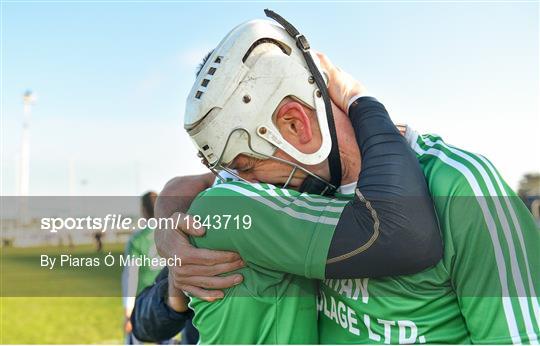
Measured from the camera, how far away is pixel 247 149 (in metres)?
2.27

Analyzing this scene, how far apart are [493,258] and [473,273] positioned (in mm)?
80

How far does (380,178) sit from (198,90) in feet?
2.63

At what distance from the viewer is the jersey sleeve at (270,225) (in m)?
1.90

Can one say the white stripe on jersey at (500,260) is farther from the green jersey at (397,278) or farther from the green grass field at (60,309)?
the green grass field at (60,309)

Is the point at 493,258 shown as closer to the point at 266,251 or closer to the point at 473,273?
the point at 473,273

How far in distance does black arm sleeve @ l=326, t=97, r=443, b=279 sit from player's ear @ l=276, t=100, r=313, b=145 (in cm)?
38

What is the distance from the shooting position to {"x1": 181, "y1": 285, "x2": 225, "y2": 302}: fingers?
2082 mm

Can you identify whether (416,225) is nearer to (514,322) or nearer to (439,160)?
(439,160)

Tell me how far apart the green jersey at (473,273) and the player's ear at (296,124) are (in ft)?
1.66

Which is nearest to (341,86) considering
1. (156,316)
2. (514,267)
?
(514,267)

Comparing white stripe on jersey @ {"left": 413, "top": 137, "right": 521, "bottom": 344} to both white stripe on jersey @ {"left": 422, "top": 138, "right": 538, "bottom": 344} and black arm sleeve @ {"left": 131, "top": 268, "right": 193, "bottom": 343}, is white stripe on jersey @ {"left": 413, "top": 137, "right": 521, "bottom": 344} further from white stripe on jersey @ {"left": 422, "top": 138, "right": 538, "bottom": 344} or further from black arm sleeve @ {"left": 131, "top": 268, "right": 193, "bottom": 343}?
black arm sleeve @ {"left": 131, "top": 268, "right": 193, "bottom": 343}

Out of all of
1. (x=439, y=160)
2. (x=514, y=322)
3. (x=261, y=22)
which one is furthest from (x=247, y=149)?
(x=514, y=322)

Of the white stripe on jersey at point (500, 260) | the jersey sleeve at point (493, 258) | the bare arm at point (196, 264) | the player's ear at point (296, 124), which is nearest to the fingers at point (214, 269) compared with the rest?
the bare arm at point (196, 264)

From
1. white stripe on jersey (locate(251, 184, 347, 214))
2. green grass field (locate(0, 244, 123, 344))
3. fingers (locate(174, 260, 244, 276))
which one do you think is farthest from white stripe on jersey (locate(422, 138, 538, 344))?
green grass field (locate(0, 244, 123, 344))
